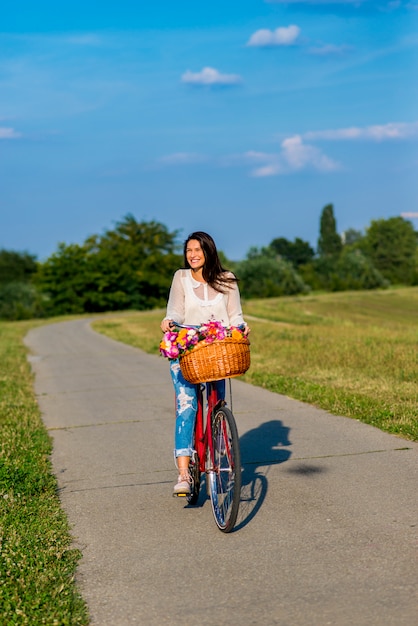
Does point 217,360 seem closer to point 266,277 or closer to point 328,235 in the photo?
point 266,277

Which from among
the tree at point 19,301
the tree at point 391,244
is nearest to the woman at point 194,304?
the tree at point 19,301

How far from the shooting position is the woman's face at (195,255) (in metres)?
5.95

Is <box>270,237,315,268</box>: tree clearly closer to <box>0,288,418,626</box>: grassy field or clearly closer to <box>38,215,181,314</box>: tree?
<box>38,215,181,314</box>: tree

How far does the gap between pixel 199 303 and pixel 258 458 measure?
229 centimetres

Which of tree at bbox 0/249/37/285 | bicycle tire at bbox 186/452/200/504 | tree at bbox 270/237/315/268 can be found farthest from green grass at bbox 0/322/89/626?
tree at bbox 270/237/315/268

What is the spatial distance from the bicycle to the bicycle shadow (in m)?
0.21

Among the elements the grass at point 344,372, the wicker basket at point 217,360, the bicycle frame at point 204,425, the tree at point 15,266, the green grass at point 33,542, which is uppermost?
the tree at point 15,266

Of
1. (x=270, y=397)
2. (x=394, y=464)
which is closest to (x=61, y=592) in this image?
(x=394, y=464)

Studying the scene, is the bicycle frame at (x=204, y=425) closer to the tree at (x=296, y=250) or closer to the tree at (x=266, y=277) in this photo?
the tree at (x=266, y=277)

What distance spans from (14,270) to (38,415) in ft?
358

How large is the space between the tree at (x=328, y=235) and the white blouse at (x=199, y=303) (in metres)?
130

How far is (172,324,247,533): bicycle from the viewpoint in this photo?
5281 millimetres

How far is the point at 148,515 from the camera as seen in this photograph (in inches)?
234

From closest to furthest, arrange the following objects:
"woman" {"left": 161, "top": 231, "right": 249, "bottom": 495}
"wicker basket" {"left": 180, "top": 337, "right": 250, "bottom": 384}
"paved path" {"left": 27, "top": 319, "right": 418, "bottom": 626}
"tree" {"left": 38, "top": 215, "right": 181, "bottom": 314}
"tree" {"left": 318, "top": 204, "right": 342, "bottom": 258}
Result: "paved path" {"left": 27, "top": 319, "right": 418, "bottom": 626}, "wicker basket" {"left": 180, "top": 337, "right": 250, "bottom": 384}, "woman" {"left": 161, "top": 231, "right": 249, "bottom": 495}, "tree" {"left": 38, "top": 215, "right": 181, "bottom": 314}, "tree" {"left": 318, "top": 204, "right": 342, "bottom": 258}
